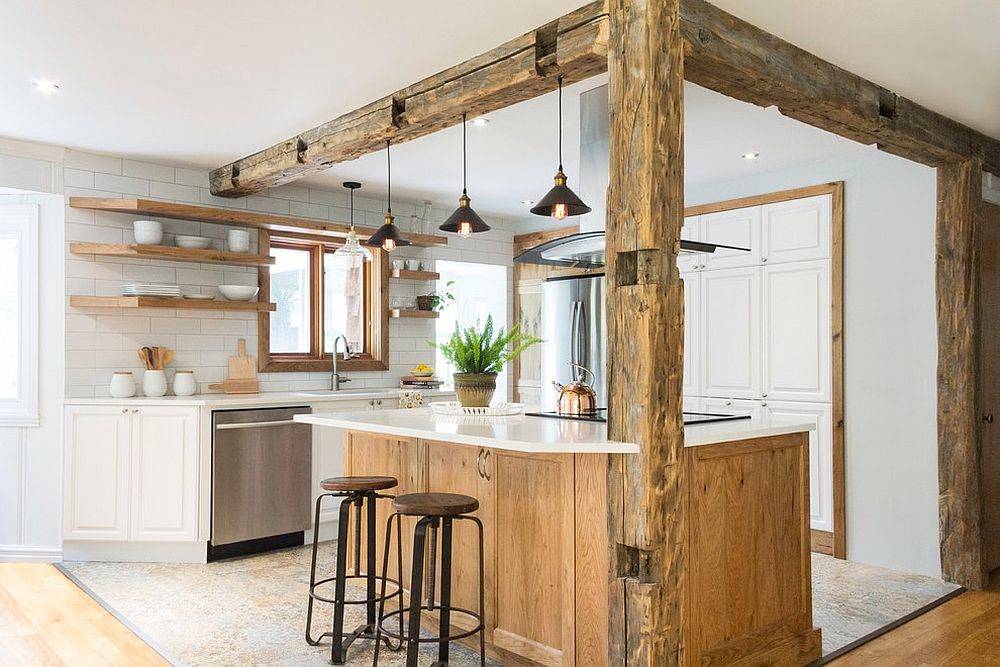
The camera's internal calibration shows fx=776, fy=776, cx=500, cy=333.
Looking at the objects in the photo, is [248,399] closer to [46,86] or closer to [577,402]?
[46,86]

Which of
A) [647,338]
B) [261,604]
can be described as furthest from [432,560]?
[261,604]

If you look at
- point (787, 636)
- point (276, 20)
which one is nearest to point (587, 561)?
point (787, 636)

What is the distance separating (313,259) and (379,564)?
287cm

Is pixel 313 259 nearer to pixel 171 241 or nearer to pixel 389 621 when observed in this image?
pixel 171 241

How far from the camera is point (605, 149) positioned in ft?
12.5

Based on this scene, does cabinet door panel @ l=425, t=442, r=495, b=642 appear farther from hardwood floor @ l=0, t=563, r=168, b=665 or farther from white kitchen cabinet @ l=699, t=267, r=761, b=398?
white kitchen cabinet @ l=699, t=267, r=761, b=398

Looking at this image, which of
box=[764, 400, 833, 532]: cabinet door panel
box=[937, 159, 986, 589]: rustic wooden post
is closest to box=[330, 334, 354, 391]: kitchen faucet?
box=[764, 400, 833, 532]: cabinet door panel

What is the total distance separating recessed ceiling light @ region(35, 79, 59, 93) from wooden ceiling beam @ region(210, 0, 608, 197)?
1237 millimetres

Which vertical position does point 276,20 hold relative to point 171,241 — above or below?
above

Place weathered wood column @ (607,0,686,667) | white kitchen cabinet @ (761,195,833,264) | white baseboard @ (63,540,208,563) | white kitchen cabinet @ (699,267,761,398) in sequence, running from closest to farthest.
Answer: weathered wood column @ (607,0,686,667), white baseboard @ (63,540,208,563), white kitchen cabinet @ (761,195,833,264), white kitchen cabinet @ (699,267,761,398)

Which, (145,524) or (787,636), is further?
(145,524)

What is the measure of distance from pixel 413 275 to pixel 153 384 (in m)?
2.20

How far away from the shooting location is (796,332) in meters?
5.20

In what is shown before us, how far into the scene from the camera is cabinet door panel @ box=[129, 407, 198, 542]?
15.4ft
